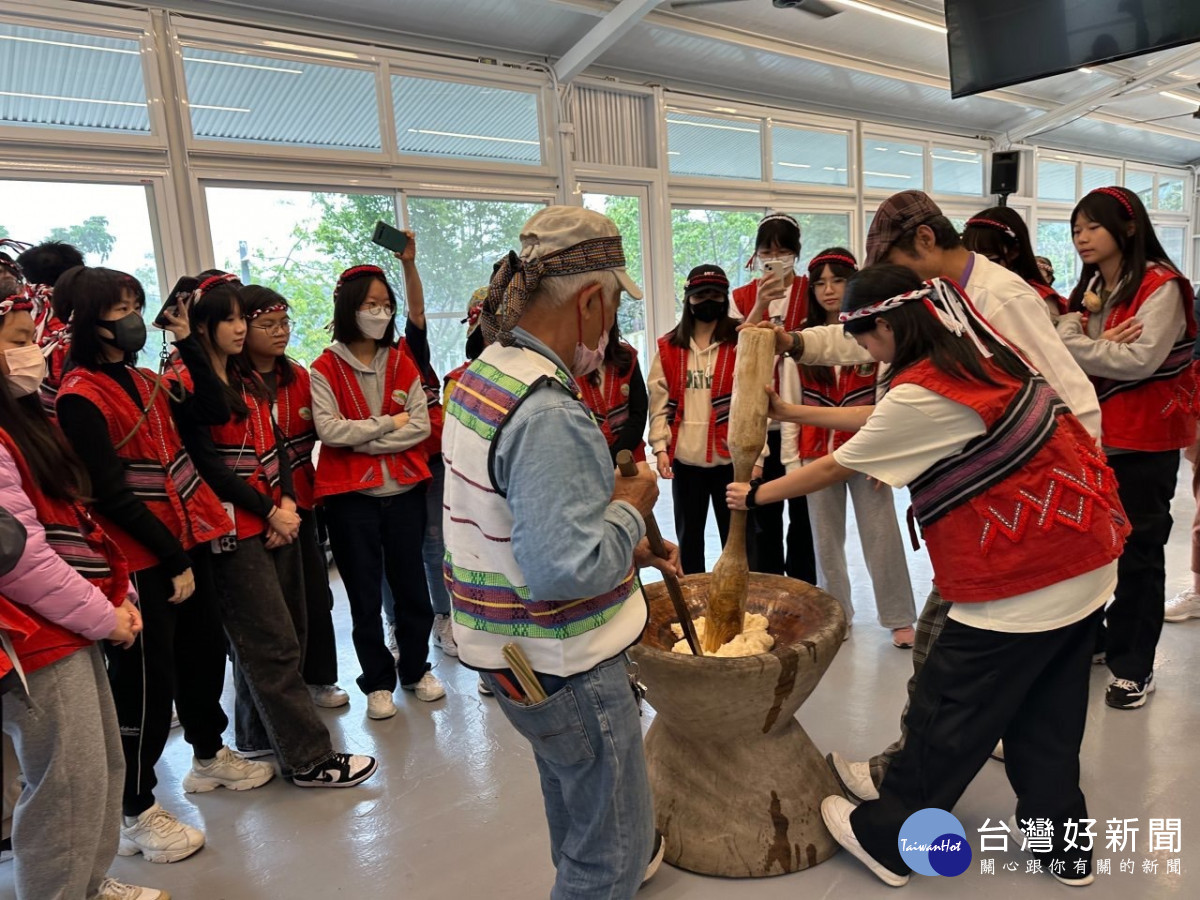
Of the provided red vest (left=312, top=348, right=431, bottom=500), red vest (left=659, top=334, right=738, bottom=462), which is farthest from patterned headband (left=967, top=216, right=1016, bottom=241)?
red vest (left=312, top=348, right=431, bottom=500)

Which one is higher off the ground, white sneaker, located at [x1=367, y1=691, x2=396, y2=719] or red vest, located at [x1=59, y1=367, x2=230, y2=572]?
red vest, located at [x1=59, y1=367, x2=230, y2=572]

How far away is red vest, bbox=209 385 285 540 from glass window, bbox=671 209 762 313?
4.71 meters

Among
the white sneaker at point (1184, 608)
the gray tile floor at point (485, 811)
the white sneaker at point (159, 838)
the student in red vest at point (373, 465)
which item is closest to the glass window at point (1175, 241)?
the white sneaker at point (1184, 608)

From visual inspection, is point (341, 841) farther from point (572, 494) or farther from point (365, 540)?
point (572, 494)

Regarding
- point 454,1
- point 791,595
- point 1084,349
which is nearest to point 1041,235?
point 454,1

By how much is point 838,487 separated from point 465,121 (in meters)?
3.71

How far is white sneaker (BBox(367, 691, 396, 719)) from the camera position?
2.85 m

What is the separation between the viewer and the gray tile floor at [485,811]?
1.93 metres

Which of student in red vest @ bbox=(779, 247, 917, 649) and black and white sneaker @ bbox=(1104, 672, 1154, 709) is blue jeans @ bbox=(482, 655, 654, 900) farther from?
black and white sneaker @ bbox=(1104, 672, 1154, 709)

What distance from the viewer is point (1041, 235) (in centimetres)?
1069

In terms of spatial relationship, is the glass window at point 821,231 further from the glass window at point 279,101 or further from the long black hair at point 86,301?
the long black hair at point 86,301

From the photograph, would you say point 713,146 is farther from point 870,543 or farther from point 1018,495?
point 1018,495

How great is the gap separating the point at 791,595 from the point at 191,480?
68.0 inches

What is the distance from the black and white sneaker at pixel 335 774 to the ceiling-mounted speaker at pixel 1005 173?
8.83 m
